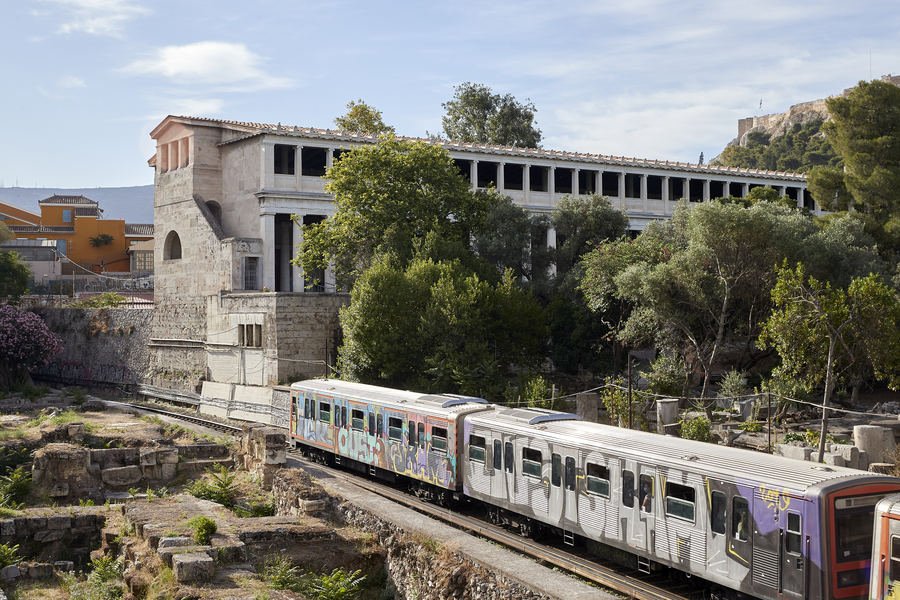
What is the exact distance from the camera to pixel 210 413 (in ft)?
158

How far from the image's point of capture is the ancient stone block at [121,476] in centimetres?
2823

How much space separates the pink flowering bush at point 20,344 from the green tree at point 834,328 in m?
43.0

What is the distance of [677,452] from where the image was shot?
56.8 feet

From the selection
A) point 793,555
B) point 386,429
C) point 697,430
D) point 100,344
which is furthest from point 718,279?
point 100,344

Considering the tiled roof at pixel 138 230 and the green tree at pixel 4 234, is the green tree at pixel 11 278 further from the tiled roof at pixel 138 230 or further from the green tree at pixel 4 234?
the tiled roof at pixel 138 230

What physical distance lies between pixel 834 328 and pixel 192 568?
21433 mm

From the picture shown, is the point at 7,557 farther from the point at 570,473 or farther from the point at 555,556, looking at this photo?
the point at 570,473

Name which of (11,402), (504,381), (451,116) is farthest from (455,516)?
(451,116)

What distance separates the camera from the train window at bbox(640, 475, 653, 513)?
17.4 metres

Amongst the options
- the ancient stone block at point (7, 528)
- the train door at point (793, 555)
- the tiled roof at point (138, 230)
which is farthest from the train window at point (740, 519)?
the tiled roof at point (138, 230)

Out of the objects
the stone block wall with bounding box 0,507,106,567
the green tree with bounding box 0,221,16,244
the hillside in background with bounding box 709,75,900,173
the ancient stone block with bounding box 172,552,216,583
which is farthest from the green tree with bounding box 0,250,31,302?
the hillside in background with bounding box 709,75,900,173

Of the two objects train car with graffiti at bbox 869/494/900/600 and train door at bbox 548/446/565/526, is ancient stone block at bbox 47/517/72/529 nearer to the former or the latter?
train door at bbox 548/446/565/526

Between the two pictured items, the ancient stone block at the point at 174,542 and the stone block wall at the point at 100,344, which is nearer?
the ancient stone block at the point at 174,542

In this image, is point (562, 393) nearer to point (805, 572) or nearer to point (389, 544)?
point (389, 544)
